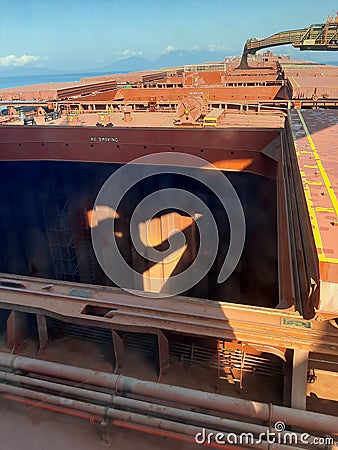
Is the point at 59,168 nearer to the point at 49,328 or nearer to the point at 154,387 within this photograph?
the point at 49,328

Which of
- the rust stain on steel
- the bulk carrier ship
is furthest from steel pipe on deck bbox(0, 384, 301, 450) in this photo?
the rust stain on steel

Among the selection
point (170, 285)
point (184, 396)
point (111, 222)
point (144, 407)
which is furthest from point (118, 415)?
point (111, 222)

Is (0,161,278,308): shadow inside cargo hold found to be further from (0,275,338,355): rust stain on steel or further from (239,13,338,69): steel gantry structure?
(239,13,338,69): steel gantry structure

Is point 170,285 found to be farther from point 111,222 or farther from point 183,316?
point 183,316

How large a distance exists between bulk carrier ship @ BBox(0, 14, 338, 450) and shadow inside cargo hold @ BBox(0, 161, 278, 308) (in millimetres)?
56

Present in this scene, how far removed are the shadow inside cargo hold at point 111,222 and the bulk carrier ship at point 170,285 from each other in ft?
0.18

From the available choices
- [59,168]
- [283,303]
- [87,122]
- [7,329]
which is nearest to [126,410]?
[7,329]

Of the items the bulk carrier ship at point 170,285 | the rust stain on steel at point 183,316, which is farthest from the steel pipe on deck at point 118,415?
the rust stain on steel at point 183,316

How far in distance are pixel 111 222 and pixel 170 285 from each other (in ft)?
11.2

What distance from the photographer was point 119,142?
11.5 meters

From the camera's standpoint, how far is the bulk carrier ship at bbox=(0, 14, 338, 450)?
11.6ft

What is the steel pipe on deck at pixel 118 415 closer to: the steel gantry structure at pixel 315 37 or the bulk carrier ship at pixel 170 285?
the bulk carrier ship at pixel 170 285

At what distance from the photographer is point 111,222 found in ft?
44.7

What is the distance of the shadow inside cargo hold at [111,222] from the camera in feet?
39.7
